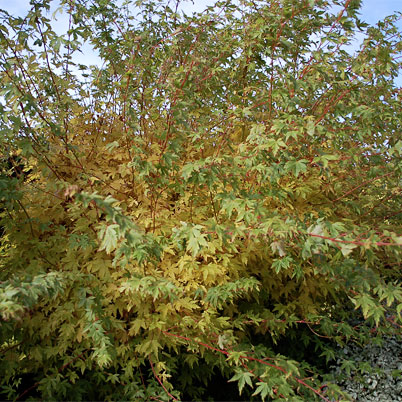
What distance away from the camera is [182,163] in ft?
10.3

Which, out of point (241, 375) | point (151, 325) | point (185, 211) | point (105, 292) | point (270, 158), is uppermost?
point (270, 158)

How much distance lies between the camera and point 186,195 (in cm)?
297

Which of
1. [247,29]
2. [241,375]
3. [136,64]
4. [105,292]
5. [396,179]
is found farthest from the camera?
[396,179]

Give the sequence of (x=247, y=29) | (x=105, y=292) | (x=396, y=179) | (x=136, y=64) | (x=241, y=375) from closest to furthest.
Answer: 1. (x=241, y=375)
2. (x=105, y=292)
3. (x=136, y=64)
4. (x=247, y=29)
5. (x=396, y=179)

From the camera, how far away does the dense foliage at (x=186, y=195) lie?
95.5 inches

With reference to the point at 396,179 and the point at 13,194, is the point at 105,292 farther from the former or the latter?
the point at 396,179

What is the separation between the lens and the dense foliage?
2.43 metres

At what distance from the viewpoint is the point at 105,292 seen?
265 cm

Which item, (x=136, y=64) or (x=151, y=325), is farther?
(x=136, y=64)

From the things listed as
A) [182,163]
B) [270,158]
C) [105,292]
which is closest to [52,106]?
[182,163]

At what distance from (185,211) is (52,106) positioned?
1.35m

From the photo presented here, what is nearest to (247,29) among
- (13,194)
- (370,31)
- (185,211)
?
(370,31)

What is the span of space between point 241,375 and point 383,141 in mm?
2294

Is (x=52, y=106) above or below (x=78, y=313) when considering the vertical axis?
above
